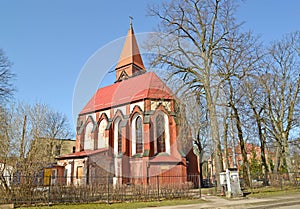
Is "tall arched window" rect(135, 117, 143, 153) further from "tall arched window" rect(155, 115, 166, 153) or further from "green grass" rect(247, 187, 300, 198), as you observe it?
"green grass" rect(247, 187, 300, 198)

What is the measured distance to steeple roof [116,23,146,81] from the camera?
3884cm

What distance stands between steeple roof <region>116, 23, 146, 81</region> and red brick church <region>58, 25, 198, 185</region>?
2206mm

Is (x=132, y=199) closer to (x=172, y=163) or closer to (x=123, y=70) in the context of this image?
(x=172, y=163)

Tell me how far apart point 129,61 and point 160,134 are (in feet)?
52.2

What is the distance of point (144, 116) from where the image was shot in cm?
2820

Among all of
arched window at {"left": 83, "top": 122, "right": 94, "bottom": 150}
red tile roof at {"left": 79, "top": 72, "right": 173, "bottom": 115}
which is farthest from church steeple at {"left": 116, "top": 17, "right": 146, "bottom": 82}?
arched window at {"left": 83, "top": 122, "right": 94, "bottom": 150}

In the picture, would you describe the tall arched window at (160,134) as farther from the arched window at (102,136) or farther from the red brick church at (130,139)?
the arched window at (102,136)

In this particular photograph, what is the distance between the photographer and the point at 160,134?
92.8ft

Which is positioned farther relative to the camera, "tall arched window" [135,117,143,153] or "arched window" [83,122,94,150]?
"arched window" [83,122,94,150]

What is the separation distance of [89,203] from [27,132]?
5.74 meters

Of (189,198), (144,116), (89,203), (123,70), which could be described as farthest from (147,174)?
(123,70)

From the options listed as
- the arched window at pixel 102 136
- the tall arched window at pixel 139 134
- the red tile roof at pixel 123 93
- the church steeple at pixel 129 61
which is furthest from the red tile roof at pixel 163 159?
the church steeple at pixel 129 61

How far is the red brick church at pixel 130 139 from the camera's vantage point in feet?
85.2

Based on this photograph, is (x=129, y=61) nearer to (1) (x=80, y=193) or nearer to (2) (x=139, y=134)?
(2) (x=139, y=134)
